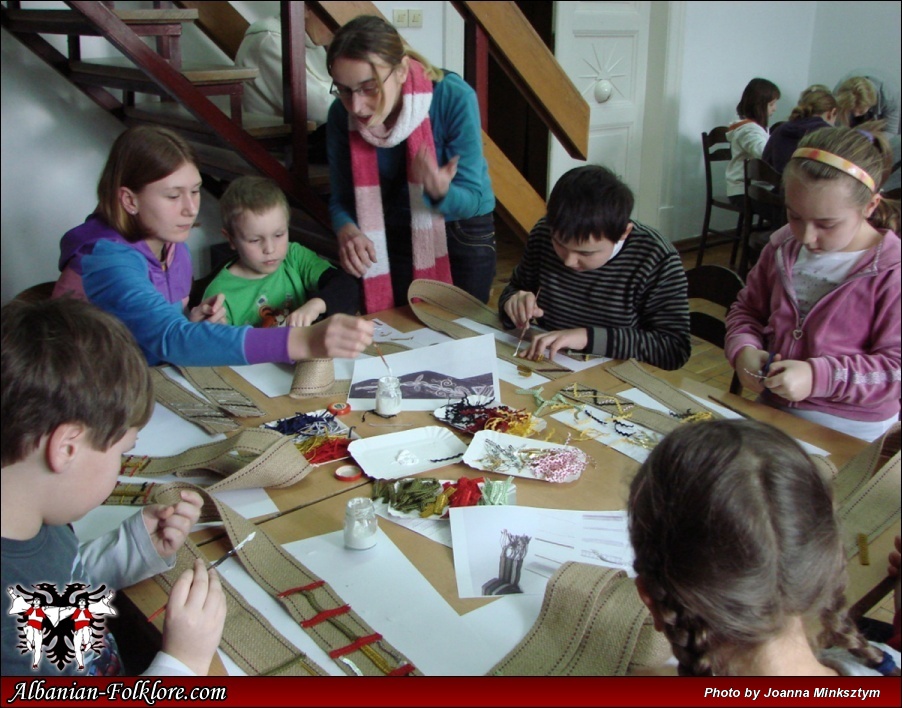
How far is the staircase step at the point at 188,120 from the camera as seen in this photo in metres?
2.64

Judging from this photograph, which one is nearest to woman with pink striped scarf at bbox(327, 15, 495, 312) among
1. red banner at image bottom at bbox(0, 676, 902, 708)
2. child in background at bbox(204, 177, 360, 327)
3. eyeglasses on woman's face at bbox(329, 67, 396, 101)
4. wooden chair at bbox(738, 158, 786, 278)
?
eyeglasses on woman's face at bbox(329, 67, 396, 101)

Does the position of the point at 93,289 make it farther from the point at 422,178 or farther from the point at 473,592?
the point at 473,592

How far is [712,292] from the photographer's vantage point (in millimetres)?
1998

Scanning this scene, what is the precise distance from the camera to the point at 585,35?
4418mm

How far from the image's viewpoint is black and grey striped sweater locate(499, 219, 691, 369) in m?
1.74

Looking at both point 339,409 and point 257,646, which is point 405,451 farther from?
point 257,646

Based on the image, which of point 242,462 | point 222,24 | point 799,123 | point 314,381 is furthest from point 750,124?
point 222,24

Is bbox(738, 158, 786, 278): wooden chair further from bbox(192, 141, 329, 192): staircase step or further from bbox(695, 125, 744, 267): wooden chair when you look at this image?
bbox(192, 141, 329, 192): staircase step

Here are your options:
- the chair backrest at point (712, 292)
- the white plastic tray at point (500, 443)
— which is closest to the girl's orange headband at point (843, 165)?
the chair backrest at point (712, 292)

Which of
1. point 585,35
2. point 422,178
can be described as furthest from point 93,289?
point 585,35

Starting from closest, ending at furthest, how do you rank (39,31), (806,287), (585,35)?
(806,287) < (39,31) < (585,35)

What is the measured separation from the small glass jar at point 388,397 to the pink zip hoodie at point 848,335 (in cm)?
74

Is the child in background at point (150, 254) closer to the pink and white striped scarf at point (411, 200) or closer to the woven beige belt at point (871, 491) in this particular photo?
the pink and white striped scarf at point (411, 200)

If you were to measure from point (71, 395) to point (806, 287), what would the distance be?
1.40 meters
